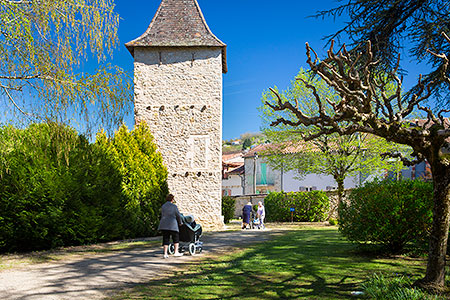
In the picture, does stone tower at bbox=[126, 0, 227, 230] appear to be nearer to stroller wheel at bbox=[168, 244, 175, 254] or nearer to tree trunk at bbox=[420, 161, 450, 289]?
stroller wheel at bbox=[168, 244, 175, 254]

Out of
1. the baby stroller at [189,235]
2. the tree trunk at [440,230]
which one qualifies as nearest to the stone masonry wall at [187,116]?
the baby stroller at [189,235]

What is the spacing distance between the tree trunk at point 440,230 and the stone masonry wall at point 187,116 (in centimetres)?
1264

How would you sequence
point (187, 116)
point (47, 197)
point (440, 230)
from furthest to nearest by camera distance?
point (187, 116) < point (47, 197) < point (440, 230)

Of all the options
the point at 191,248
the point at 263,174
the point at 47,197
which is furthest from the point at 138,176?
the point at 263,174

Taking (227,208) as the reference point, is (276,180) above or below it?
above

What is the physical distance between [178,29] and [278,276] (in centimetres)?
1448

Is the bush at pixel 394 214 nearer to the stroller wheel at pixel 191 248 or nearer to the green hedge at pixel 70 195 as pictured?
the stroller wheel at pixel 191 248

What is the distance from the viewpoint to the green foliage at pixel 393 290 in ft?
15.7

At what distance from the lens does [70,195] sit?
11.1 m

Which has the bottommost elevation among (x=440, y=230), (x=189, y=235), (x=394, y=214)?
(x=189, y=235)

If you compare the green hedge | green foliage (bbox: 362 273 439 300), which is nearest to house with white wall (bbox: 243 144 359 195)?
the green hedge

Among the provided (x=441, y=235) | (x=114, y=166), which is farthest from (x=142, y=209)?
(x=441, y=235)

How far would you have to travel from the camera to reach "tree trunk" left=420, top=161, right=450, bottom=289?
5031 mm

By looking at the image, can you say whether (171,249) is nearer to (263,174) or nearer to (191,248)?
(191,248)
